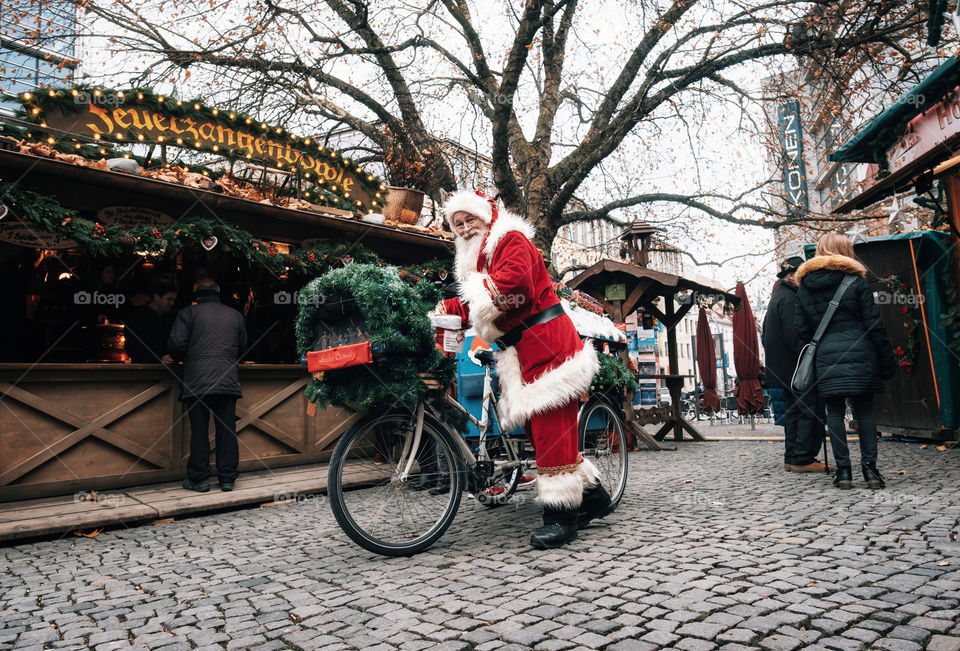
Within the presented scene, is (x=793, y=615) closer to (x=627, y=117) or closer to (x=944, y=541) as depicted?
(x=944, y=541)

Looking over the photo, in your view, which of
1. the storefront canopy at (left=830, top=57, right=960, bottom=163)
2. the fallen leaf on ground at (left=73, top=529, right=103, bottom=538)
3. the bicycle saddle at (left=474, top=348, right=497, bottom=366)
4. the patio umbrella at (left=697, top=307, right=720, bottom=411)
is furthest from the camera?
the patio umbrella at (left=697, top=307, right=720, bottom=411)

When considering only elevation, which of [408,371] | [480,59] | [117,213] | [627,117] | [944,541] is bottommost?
[944,541]

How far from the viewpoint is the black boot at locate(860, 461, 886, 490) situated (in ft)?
16.8

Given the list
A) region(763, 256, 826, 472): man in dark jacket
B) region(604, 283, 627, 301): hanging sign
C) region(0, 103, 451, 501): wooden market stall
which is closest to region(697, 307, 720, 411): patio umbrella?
region(604, 283, 627, 301): hanging sign

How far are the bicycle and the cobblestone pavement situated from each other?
0.59ft

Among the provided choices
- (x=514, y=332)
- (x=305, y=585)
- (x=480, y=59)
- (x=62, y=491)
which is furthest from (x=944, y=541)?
(x=480, y=59)

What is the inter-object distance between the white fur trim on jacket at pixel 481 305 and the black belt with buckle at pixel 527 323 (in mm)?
98

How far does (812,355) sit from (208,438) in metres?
5.50

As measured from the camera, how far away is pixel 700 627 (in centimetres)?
237

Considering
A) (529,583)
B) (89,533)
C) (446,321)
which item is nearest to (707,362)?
(446,321)

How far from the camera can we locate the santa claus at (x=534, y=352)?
3676 millimetres

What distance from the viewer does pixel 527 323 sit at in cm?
387

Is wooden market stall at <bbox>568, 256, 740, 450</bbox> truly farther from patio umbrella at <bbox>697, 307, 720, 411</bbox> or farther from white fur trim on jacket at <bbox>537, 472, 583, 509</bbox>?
white fur trim on jacket at <bbox>537, 472, 583, 509</bbox>

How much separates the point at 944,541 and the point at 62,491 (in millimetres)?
6688
